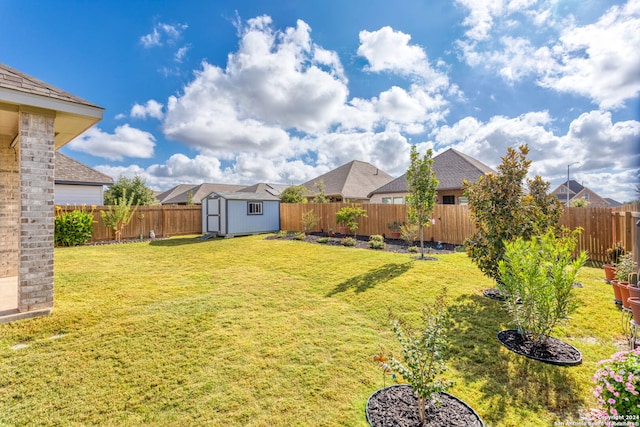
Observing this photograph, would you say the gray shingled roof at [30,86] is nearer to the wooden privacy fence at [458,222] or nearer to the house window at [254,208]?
the wooden privacy fence at [458,222]

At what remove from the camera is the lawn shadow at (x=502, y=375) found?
7.80ft

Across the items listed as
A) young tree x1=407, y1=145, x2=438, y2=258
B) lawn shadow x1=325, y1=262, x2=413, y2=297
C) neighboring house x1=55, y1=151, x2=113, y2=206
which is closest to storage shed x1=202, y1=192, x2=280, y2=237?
neighboring house x1=55, y1=151, x2=113, y2=206

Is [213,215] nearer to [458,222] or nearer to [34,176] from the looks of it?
[34,176]

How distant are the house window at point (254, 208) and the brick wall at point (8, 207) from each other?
1039 centimetres

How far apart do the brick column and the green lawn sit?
47 centimetres

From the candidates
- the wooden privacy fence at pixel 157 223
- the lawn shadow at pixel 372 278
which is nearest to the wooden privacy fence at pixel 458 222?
the lawn shadow at pixel 372 278

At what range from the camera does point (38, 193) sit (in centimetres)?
399

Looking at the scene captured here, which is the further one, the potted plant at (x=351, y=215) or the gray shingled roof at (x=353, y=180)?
the gray shingled roof at (x=353, y=180)

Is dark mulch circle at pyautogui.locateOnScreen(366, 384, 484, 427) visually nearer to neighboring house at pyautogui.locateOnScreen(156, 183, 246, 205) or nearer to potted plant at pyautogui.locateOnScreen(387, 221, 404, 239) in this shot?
potted plant at pyautogui.locateOnScreen(387, 221, 404, 239)

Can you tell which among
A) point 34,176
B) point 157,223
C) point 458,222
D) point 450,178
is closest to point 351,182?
point 450,178

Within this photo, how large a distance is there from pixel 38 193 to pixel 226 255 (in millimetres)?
6074

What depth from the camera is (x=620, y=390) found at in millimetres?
1700

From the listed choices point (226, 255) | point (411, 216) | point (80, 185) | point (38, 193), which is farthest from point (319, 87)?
point (80, 185)

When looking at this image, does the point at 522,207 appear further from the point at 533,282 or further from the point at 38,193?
the point at 38,193
